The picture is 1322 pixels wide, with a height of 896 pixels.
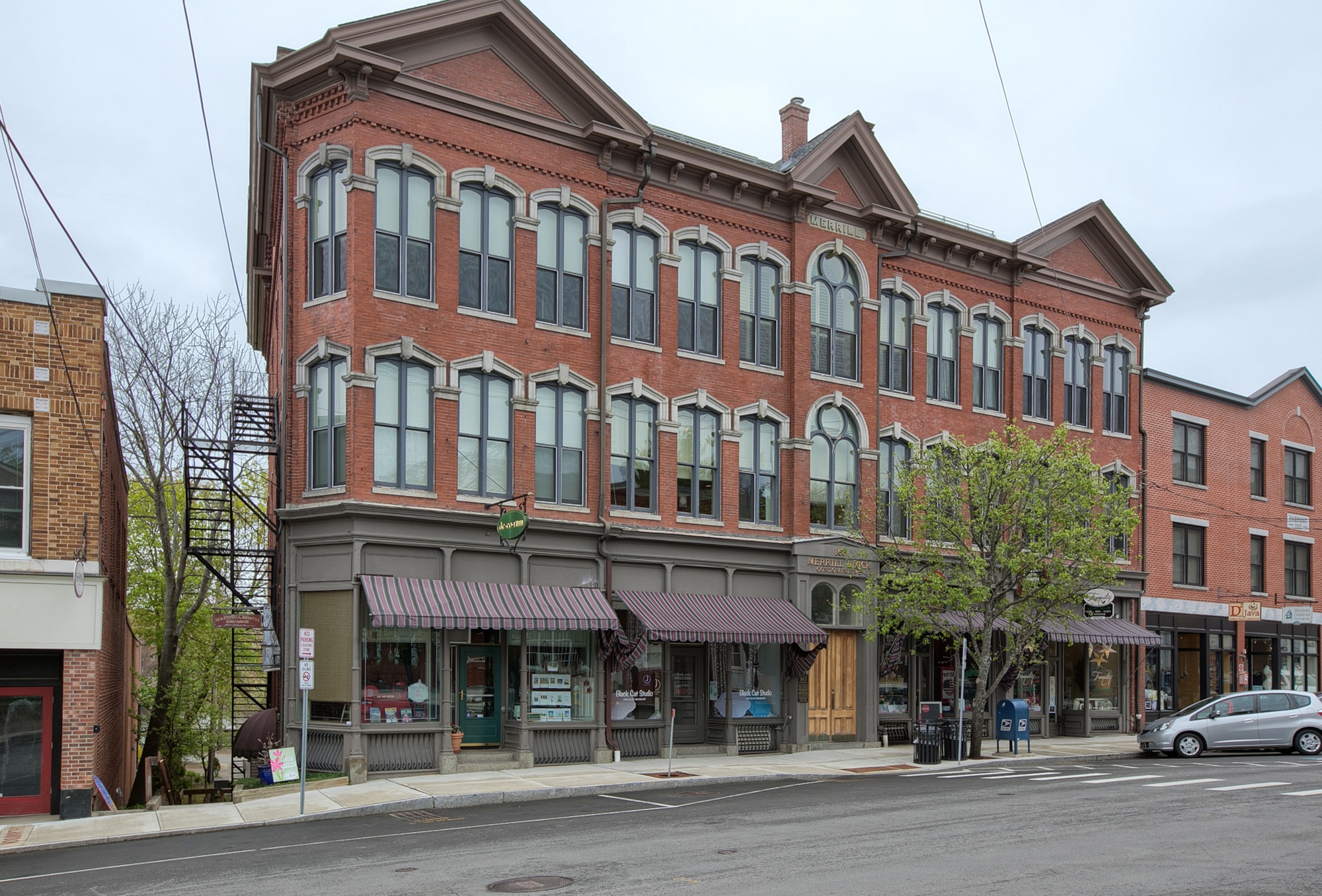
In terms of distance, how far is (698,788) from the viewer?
21234mm

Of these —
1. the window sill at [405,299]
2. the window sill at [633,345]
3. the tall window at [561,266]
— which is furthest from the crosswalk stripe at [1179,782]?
the window sill at [405,299]

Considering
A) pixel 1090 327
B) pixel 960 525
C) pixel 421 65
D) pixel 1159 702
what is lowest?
pixel 1159 702

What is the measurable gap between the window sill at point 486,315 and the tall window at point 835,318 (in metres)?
8.14

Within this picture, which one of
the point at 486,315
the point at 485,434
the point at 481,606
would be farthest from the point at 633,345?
the point at 481,606

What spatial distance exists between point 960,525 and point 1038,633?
325cm

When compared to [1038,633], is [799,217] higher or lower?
higher

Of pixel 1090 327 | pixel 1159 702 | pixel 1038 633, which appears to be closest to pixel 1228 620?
pixel 1159 702

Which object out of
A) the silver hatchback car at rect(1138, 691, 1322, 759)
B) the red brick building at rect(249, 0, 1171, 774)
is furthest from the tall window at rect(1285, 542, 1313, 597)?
the red brick building at rect(249, 0, 1171, 774)

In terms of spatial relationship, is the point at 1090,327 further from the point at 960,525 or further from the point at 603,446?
the point at 603,446

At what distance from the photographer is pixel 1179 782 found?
21.1m

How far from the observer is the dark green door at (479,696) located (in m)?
23.5

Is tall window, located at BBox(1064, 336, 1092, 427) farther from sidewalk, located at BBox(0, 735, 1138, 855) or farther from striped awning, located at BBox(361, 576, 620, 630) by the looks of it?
striped awning, located at BBox(361, 576, 620, 630)

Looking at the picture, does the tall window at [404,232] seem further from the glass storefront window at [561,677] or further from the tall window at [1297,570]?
the tall window at [1297,570]

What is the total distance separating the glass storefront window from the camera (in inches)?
953
